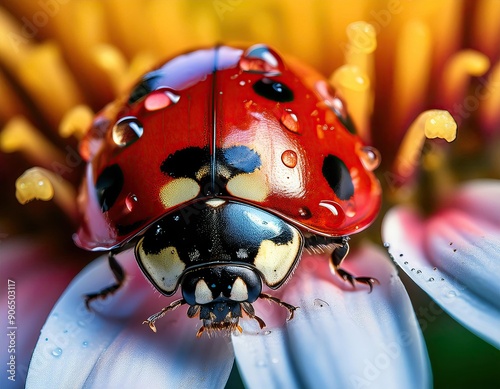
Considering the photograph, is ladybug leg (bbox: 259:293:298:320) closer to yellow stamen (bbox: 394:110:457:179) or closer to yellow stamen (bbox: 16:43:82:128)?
yellow stamen (bbox: 394:110:457:179)

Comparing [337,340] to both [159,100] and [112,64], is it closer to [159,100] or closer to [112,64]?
[159,100]

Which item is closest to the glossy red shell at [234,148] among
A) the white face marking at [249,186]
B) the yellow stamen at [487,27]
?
the white face marking at [249,186]

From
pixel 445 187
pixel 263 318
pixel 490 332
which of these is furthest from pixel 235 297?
pixel 445 187

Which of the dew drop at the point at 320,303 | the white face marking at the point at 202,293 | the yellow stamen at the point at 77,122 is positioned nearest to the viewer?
the white face marking at the point at 202,293

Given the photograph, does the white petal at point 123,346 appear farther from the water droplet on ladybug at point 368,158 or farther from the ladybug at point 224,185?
the water droplet on ladybug at point 368,158

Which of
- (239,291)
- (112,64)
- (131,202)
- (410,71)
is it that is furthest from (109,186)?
(410,71)

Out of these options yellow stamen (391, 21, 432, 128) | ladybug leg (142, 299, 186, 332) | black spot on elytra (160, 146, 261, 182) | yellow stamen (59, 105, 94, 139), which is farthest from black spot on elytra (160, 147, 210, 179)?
yellow stamen (391, 21, 432, 128)

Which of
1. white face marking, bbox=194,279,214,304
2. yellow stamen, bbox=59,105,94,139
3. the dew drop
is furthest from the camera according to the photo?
yellow stamen, bbox=59,105,94,139
